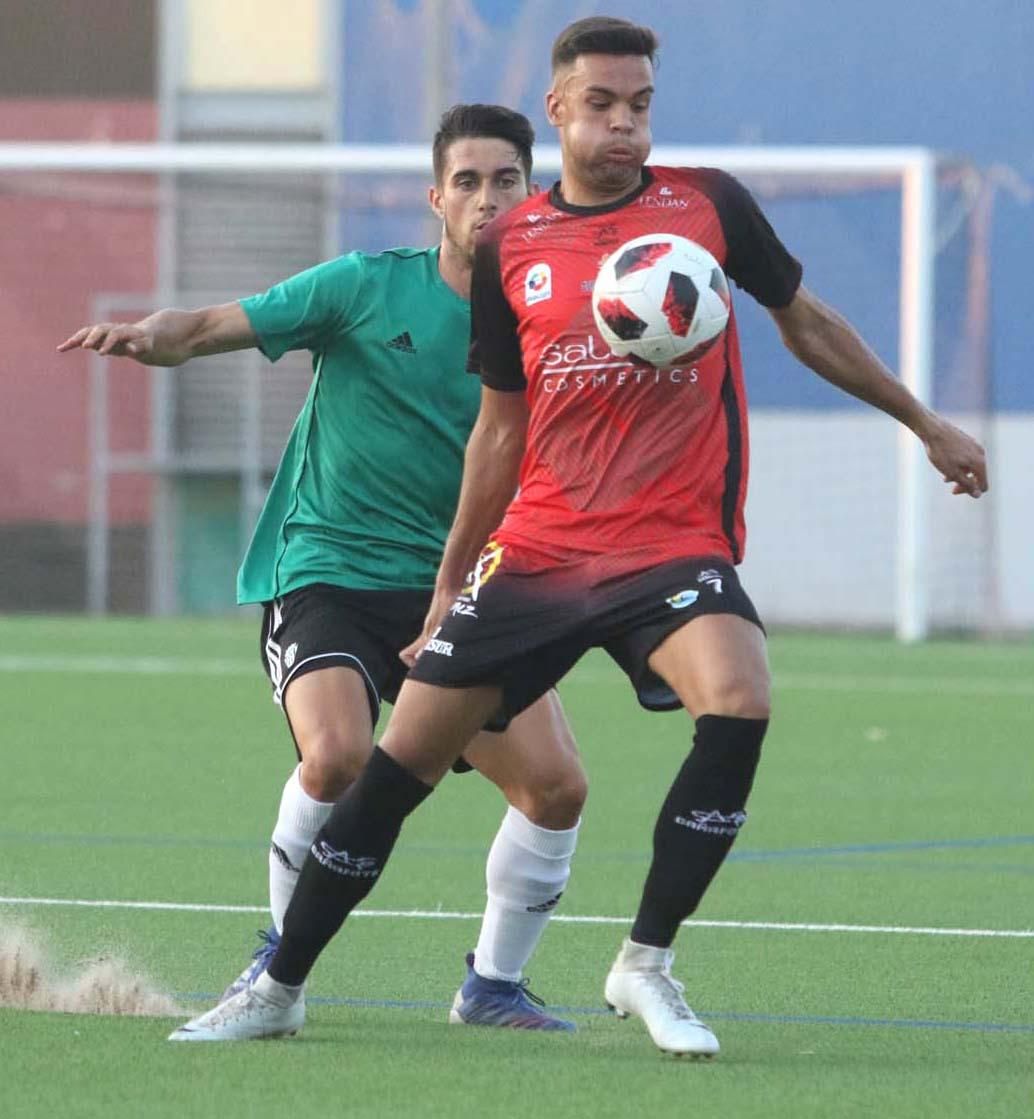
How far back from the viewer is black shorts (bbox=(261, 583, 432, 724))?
582 centimetres

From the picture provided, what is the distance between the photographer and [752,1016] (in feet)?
18.6

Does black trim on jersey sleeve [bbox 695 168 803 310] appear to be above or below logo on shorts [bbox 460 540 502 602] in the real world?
above

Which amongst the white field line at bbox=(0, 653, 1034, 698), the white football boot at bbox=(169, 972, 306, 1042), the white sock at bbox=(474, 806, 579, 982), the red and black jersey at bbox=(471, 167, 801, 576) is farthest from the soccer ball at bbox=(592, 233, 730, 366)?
the white field line at bbox=(0, 653, 1034, 698)

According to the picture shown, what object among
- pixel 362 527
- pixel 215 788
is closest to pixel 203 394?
pixel 215 788

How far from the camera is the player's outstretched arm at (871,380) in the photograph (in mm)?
5273

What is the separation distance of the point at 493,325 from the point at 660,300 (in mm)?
463

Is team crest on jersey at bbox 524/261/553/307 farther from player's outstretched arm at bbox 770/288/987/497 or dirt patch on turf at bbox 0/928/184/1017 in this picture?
dirt patch on turf at bbox 0/928/184/1017

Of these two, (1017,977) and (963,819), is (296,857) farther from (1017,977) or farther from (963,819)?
(963,819)

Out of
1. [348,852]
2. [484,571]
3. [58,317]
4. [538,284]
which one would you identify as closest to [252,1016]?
[348,852]

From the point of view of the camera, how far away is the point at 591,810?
980 centimetres

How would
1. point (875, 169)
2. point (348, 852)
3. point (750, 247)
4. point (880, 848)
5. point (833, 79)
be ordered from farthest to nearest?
1. point (833, 79)
2. point (875, 169)
3. point (880, 848)
4. point (750, 247)
5. point (348, 852)

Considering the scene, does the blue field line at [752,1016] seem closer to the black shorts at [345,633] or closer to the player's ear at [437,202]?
the black shorts at [345,633]

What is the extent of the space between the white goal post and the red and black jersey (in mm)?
12815

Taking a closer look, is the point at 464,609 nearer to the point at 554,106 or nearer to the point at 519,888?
the point at 519,888
